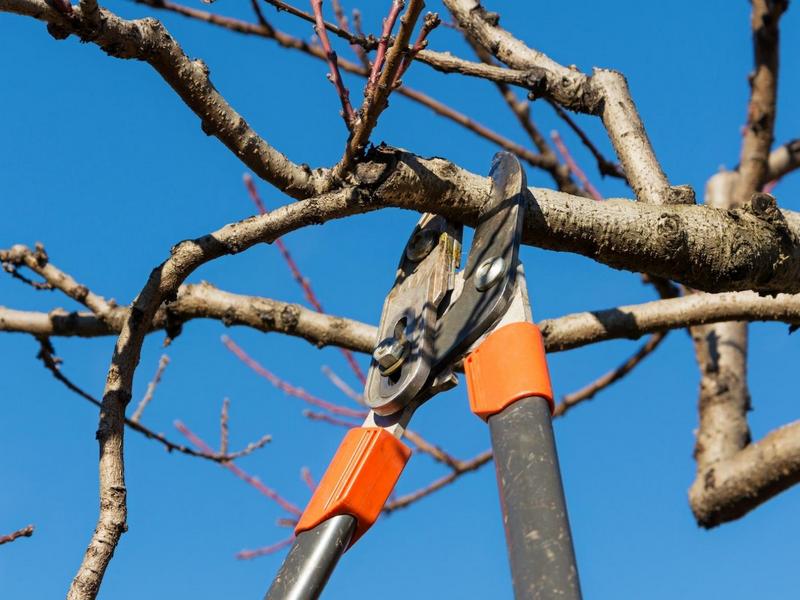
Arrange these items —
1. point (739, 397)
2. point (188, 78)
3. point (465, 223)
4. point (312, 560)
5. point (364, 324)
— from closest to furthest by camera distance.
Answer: point (312, 560) → point (188, 78) → point (465, 223) → point (364, 324) → point (739, 397)

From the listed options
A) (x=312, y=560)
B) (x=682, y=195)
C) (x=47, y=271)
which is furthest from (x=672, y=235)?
(x=47, y=271)

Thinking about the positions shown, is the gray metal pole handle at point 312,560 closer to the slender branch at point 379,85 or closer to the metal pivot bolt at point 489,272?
the metal pivot bolt at point 489,272

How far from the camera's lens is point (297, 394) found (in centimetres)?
459

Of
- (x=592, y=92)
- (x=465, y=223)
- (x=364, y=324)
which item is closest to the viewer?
(x=465, y=223)

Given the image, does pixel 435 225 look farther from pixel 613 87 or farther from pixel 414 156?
pixel 613 87

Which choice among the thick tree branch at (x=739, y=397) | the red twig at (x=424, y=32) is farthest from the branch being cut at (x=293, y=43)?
the red twig at (x=424, y=32)

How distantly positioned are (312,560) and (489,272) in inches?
21.0

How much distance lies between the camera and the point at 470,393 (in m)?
1.46

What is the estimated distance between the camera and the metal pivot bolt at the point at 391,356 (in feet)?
5.29

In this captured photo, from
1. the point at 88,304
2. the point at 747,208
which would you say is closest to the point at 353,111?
the point at 747,208

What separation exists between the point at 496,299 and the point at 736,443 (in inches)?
82.3

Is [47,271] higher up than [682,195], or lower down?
higher up

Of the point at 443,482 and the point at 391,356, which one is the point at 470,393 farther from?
the point at 443,482

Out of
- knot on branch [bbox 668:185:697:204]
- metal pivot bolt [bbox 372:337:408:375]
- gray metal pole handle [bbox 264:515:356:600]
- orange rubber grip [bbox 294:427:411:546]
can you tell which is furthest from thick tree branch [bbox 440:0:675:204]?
gray metal pole handle [bbox 264:515:356:600]
